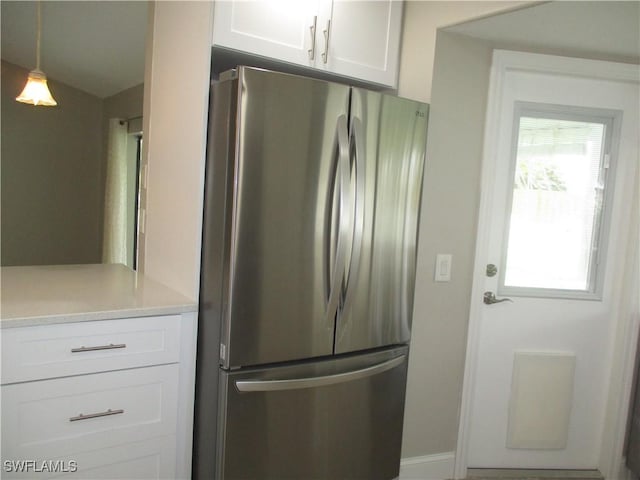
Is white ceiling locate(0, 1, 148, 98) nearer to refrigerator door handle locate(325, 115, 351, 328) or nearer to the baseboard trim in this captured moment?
refrigerator door handle locate(325, 115, 351, 328)

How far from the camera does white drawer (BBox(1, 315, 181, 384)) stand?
137cm

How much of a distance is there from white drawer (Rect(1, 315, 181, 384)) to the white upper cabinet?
3.30 feet

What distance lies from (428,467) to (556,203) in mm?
1387

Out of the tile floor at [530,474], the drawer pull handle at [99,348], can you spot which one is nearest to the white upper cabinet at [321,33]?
the drawer pull handle at [99,348]

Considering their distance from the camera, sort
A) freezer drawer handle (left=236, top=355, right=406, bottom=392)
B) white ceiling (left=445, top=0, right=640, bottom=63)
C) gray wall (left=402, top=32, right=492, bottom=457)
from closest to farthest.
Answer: freezer drawer handle (left=236, top=355, right=406, bottom=392), white ceiling (left=445, top=0, right=640, bottom=63), gray wall (left=402, top=32, right=492, bottom=457)

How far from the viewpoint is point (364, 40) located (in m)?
1.94

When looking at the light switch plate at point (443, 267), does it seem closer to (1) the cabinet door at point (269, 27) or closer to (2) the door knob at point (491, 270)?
(2) the door knob at point (491, 270)

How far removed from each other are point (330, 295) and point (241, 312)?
12.9 inches

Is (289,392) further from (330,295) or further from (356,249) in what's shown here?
(356,249)

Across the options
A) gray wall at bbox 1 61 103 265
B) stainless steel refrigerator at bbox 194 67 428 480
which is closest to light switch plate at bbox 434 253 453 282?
stainless steel refrigerator at bbox 194 67 428 480

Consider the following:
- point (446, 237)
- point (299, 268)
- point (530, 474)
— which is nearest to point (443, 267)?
point (446, 237)

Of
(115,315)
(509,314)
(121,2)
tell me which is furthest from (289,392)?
(121,2)

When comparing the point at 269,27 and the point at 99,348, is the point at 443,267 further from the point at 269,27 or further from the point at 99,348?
the point at 99,348

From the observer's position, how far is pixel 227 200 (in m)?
1.54
